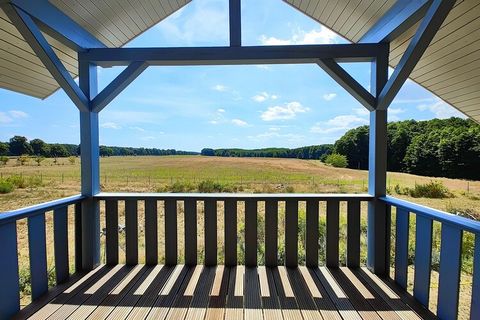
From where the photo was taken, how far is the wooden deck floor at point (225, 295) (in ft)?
5.95

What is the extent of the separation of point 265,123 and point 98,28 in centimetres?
323

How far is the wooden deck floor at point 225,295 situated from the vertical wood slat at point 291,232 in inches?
5.0

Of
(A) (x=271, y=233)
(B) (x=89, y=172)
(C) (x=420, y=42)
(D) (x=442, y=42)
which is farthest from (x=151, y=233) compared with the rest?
(D) (x=442, y=42)

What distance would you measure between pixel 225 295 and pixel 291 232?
93 cm

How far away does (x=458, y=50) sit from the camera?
2.30m

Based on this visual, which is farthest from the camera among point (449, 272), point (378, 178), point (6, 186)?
point (6, 186)

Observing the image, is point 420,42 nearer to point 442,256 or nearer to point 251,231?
point 442,256

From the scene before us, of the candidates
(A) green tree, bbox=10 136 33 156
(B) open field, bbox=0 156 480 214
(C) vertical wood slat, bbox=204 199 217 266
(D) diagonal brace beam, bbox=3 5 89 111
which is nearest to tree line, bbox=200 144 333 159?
(B) open field, bbox=0 156 480 214

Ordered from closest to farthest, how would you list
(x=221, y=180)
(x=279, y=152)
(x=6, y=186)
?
(x=6, y=186) < (x=221, y=180) < (x=279, y=152)

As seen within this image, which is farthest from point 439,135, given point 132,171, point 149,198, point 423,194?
point 132,171

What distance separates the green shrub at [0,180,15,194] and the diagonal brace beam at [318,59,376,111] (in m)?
3.83

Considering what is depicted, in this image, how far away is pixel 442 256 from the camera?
1.78 meters

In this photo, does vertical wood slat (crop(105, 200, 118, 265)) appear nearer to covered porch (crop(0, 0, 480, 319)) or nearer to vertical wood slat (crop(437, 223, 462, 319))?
covered porch (crop(0, 0, 480, 319))

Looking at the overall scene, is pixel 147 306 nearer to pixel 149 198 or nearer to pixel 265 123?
pixel 149 198
